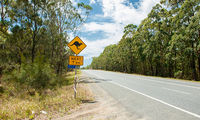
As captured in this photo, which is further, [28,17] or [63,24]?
[63,24]

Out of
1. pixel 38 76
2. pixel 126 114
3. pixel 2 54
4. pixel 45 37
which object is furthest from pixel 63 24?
pixel 126 114

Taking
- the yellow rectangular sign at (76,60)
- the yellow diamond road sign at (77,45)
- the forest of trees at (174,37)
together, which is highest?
the forest of trees at (174,37)

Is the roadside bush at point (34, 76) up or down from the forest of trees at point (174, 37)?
down

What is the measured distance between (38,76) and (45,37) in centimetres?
1671

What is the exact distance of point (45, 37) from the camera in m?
24.8

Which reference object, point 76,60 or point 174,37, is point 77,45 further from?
point 174,37

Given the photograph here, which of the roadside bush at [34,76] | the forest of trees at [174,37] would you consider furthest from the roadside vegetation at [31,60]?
the forest of trees at [174,37]

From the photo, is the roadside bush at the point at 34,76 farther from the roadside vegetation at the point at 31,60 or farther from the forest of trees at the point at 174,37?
the forest of trees at the point at 174,37

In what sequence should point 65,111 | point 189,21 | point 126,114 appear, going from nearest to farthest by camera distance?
1. point 126,114
2. point 65,111
3. point 189,21

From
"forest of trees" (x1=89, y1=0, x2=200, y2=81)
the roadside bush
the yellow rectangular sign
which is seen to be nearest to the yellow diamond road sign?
the yellow rectangular sign

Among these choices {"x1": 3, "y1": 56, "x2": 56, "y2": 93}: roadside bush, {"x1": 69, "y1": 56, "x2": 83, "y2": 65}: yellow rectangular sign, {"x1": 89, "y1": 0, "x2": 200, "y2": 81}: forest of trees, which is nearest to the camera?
{"x1": 69, "y1": 56, "x2": 83, "y2": 65}: yellow rectangular sign

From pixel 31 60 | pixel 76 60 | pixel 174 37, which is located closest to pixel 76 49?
pixel 76 60

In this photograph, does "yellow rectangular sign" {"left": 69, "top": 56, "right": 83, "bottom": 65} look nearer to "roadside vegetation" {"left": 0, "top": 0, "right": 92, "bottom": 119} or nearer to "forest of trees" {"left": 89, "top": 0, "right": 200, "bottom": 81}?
"roadside vegetation" {"left": 0, "top": 0, "right": 92, "bottom": 119}

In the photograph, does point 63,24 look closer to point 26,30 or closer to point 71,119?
point 26,30
